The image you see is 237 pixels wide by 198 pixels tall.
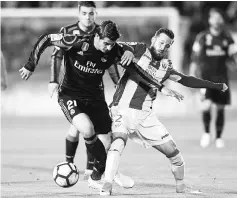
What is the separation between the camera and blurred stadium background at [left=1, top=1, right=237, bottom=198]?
7.85m

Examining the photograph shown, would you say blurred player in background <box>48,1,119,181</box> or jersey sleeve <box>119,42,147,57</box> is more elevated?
jersey sleeve <box>119,42,147,57</box>

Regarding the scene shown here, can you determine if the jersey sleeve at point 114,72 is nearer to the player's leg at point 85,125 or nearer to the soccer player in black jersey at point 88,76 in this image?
the soccer player in black jersey at point 88,76

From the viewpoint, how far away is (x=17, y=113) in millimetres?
17891

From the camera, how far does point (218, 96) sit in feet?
39.0

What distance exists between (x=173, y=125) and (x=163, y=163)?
5727 millimetres

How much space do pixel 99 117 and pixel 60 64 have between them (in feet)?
2.69

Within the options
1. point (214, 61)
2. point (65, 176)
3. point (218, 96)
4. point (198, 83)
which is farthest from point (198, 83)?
point (214, 61)

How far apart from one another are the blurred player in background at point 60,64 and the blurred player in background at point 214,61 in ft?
12.0

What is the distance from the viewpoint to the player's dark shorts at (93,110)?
7211 millimetres

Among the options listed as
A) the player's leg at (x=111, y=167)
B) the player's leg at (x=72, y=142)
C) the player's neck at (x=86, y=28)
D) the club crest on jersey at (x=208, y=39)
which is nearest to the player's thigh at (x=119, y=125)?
the player's leg at (x=111, y=167)

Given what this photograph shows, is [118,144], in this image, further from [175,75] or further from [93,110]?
[175,75]

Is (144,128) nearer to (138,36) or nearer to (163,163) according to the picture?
(163,163)

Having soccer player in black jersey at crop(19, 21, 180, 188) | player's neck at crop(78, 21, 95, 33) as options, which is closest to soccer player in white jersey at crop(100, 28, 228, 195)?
soccer player in black jersey at crop(19, 21, 180, 188)

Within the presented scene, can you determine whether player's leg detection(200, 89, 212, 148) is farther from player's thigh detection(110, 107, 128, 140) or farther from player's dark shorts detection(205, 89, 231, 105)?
player's thigh detection(110, 107, 128, 140)
